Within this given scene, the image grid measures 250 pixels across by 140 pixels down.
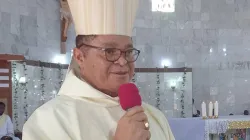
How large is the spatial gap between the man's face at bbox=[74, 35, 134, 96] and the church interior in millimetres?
8430

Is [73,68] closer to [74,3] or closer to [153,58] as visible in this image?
[74,3]

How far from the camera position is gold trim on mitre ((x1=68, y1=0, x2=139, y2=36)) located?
6.52 ft

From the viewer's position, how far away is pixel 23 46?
10172mm

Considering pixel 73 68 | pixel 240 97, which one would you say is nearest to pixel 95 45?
pixel 73 68

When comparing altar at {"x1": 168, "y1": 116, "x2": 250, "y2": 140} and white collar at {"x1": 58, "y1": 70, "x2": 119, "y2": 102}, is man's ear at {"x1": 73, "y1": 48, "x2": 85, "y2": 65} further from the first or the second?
altar at {"x1": 168, "y1": 116, "x2": 250, "y2": 140}

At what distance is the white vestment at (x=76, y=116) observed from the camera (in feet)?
5.98

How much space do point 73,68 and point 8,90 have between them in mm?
7273

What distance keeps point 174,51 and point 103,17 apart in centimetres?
1106

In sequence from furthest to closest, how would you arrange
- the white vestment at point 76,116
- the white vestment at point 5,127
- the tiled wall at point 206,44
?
the tiled wall at point 206,44
the white vestment at point 5,127
the white vestment at point 76,116

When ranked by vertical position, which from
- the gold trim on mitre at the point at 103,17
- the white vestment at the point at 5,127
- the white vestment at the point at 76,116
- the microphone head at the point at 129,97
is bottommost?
the white vestment at the point at 5,127

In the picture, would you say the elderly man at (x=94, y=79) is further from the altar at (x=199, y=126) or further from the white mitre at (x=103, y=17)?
the altar at (x=199, y=126)

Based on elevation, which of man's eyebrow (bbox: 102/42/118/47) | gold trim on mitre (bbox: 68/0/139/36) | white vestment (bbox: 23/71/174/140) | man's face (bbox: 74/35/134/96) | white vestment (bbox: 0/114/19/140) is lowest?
white vestment (bbox: 0/114/19/140)

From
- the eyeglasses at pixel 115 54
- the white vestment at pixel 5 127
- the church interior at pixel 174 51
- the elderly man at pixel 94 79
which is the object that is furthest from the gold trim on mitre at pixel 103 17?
the church interior at pixel 174 51

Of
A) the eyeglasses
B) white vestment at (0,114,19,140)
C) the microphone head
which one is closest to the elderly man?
the eyeglasses
